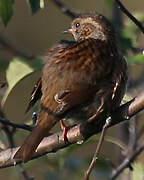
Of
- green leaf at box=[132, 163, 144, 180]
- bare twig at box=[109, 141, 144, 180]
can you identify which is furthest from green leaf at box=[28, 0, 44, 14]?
bare twig at box=[109, 141, 144, 180]

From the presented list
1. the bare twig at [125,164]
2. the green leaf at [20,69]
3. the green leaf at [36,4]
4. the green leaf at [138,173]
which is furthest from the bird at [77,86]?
the bare twig at [125,164]

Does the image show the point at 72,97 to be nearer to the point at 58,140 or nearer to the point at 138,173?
the point at 58,140

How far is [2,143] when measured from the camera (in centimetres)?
454

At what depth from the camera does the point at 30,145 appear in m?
3.97

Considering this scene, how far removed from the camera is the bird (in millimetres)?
4168

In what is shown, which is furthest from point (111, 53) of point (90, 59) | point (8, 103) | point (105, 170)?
point (8, 103)

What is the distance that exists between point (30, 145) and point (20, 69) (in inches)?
37.7

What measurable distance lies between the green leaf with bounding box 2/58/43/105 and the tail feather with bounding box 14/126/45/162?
63 centimetres

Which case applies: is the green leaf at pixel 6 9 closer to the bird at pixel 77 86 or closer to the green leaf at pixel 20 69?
the bird at pixel 77 86

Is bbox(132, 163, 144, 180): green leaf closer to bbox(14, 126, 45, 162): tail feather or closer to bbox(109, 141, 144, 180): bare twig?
bbox(109, 141, 144, 180): bare twig

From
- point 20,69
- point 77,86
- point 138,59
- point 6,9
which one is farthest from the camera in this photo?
point 138,59

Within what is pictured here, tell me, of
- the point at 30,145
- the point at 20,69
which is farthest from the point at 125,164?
the point at 30,145

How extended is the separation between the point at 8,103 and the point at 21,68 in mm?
6813

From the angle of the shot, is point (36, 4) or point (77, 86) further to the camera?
point (77, 86)
